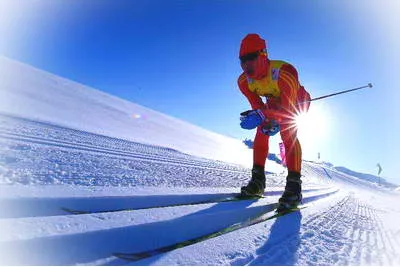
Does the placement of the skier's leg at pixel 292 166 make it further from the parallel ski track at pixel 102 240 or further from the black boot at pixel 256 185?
the parallel ski track at pixel 102 240

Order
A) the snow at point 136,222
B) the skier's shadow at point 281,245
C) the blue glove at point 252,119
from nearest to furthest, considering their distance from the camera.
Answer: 1. the snow at point 136,222
2. the skier's shadow at point 281,245
3. the blue glove at point 252,119

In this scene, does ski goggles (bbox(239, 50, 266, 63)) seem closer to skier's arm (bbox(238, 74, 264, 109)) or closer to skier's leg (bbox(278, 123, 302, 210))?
skier's arm (bbox(238, 74, 264, 109))

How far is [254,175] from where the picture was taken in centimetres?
425

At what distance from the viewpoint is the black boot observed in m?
3.84

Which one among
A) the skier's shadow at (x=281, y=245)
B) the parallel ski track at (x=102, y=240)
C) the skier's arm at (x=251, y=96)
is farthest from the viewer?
the skier's arm at (x=251, y=96)

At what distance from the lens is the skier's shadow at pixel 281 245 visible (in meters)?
1.78

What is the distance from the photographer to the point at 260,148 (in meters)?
4.37

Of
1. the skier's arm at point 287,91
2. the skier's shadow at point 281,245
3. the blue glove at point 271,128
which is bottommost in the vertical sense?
the skier's shadow at point 281,245

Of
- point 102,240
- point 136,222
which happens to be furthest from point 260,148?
point 102,240

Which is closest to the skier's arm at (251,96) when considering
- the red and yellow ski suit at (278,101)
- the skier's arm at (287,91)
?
the red and yellow ski suit at (278,101)

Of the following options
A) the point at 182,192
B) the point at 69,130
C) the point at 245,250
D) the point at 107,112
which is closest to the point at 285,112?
the point at 182,192

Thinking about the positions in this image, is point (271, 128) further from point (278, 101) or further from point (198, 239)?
point (198, 239)

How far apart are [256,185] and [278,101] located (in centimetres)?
113

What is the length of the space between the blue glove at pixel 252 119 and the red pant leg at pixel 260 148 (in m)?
0.21
